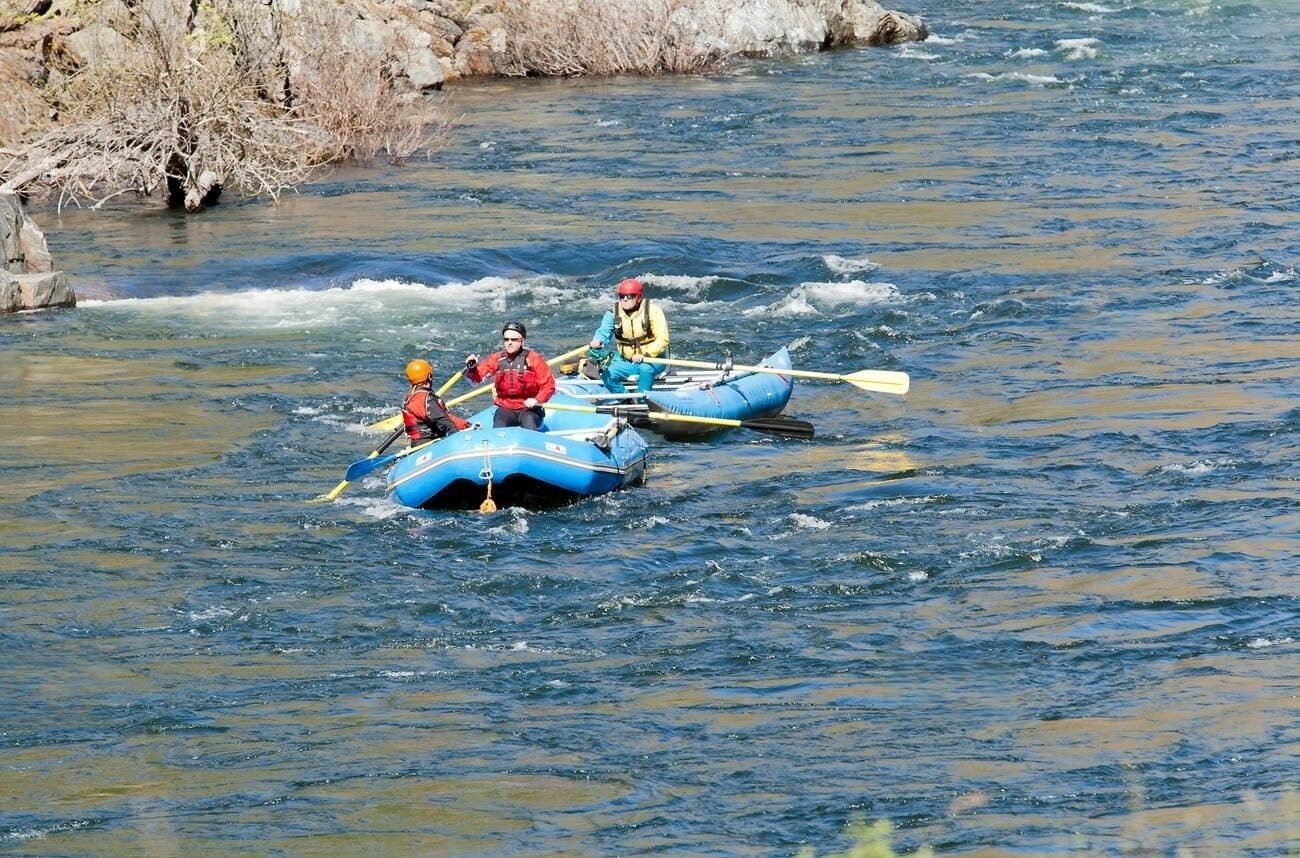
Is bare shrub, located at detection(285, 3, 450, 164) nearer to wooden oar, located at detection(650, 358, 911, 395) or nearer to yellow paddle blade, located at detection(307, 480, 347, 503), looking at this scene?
wooden oar, located at detection(650, 358, 911, 395)

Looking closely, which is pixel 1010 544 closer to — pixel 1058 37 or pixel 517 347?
pixel 517 347

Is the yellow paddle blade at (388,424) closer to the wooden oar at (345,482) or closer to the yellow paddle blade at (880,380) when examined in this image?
the wooden oar at (345,482)

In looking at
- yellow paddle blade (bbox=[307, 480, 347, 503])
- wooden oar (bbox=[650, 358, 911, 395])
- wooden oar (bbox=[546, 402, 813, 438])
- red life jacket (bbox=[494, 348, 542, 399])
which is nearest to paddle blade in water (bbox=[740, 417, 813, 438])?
wooden oar (bbox=[546, 402, 813, 438])

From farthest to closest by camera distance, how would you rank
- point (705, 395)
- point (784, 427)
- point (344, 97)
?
1. point (344, 97)
2. point (705, 395)
3. point (784, 427)

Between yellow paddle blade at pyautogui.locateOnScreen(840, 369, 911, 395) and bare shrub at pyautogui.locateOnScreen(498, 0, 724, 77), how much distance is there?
22.1 meters

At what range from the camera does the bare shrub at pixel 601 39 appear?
37.1 metres

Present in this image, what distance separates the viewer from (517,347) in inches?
536

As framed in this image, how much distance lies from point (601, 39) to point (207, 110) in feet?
44.0

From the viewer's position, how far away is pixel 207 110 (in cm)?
2525

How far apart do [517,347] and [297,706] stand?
14.0ft

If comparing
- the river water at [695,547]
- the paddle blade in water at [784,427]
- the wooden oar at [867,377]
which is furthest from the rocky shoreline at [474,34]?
the paddle blade in water at [784,427]

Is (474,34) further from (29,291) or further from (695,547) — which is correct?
(695,547)

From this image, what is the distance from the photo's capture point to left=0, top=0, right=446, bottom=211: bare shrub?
2533 centimetres

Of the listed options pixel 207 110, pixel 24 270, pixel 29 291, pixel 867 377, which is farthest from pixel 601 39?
pixel 867 377
